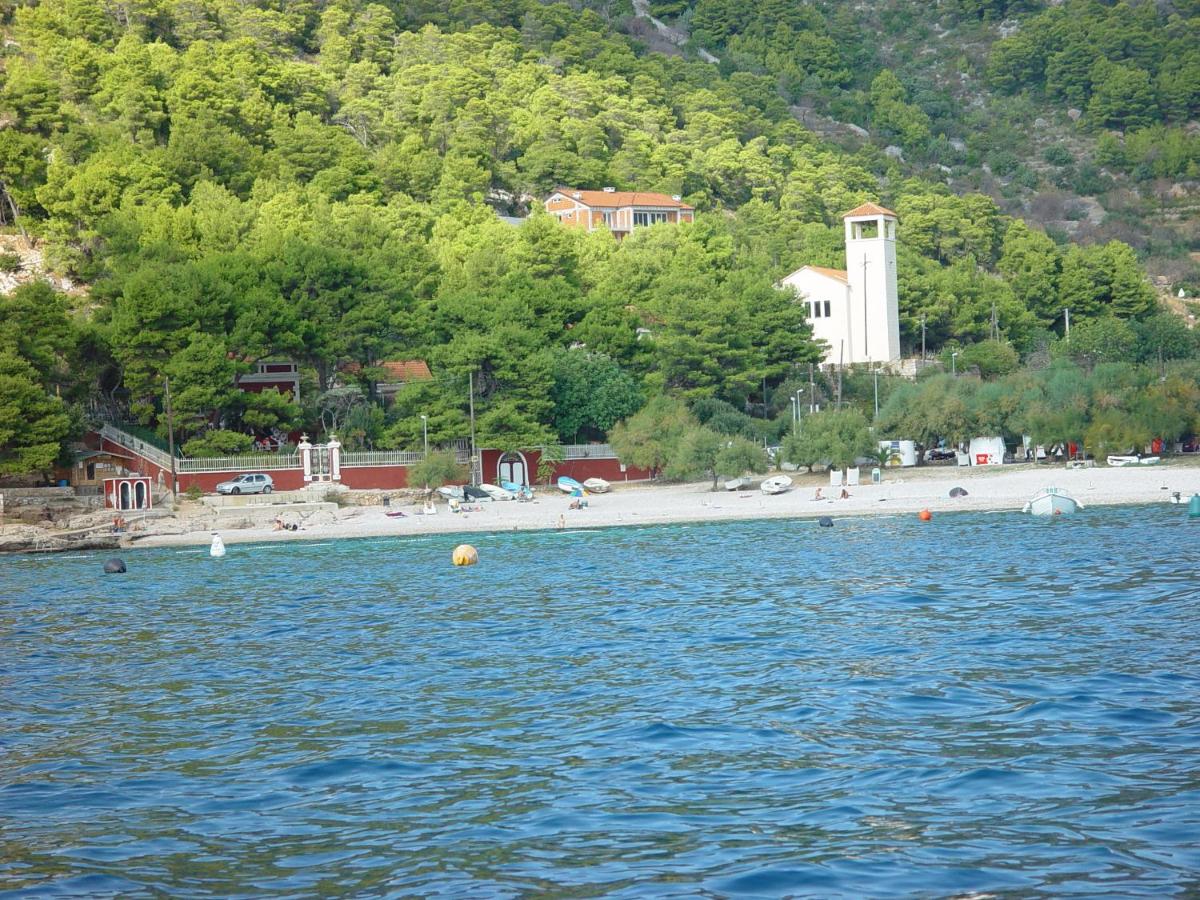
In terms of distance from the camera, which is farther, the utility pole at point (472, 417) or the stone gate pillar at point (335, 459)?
the utility pole at point (472, 417)

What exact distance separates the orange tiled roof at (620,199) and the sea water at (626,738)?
186ft

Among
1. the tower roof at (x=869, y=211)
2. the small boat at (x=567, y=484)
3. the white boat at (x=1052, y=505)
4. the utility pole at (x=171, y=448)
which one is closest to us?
the white boat at (x=1052, y=505)

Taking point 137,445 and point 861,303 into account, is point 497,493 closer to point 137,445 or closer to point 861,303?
point 137,445

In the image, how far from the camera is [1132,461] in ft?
176

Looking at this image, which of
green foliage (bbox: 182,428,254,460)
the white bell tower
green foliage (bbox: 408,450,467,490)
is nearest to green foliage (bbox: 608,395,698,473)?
green foliage (bbox: 408,450,467,490)

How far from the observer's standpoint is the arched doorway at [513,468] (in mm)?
53938

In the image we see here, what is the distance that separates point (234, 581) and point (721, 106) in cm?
8923

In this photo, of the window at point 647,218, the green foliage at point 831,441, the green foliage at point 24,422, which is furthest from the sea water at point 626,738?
the window at point 647,218

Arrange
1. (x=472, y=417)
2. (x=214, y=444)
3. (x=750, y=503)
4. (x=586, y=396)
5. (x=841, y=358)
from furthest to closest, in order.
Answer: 1. (x=841, y=358)
2. (x=586, y=396)
3. (x=472, y=417)
4. (x=214, y=444)
5. (x=750, y=503)

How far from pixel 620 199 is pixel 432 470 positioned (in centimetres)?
3829

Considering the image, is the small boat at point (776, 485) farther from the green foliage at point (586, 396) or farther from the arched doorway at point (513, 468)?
the arched doorway at point (513, 468)

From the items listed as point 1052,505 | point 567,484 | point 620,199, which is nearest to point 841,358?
point 567,484

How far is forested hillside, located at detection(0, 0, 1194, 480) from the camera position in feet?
170

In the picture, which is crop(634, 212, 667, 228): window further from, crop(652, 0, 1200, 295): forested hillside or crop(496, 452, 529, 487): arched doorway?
crop(652, 0, 1200, 295): forested hillside
